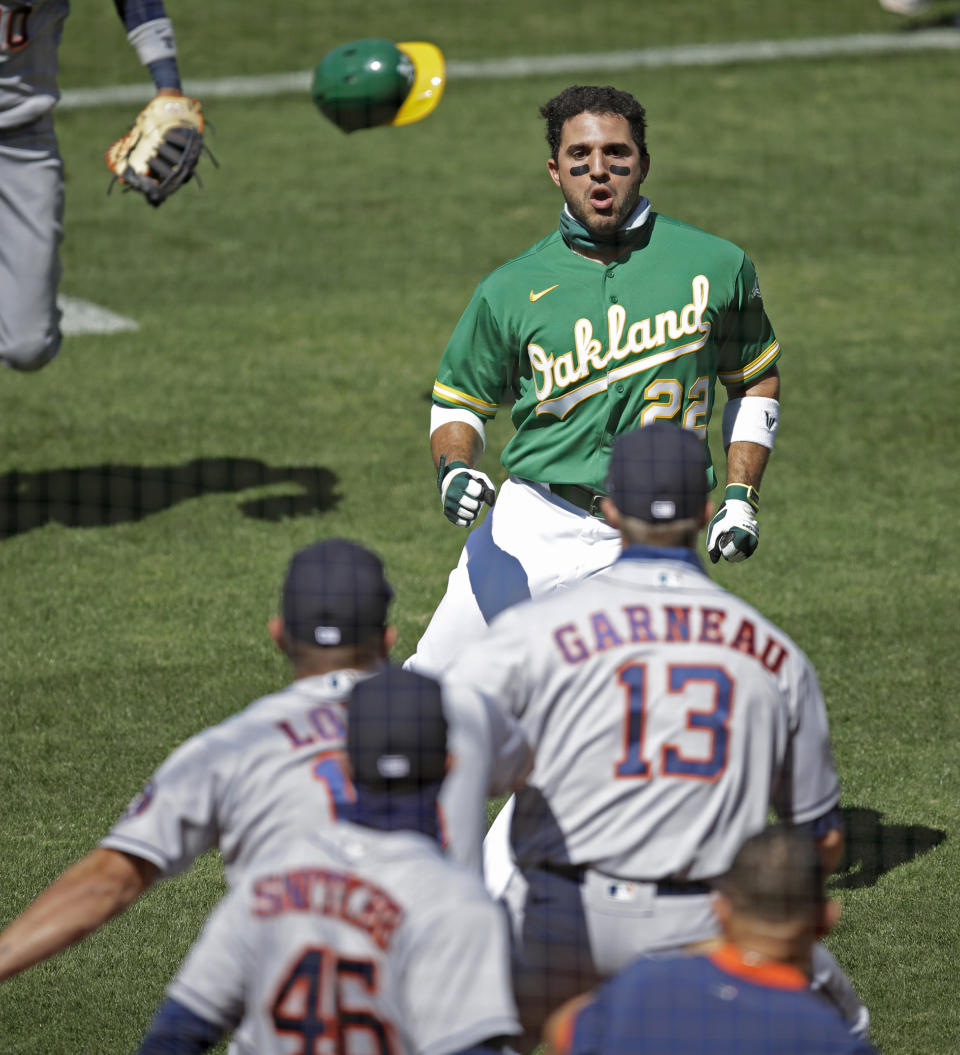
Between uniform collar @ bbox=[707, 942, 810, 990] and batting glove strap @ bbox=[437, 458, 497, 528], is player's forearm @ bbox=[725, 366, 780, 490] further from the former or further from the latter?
uniform collar @ bbox=[707, 942, 810, 990]

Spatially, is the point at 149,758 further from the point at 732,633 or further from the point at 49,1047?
the point at 732,633

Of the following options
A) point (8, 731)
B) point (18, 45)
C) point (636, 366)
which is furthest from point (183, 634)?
point (636, 366)

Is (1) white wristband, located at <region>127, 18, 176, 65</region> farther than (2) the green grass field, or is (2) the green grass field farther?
(1) white wristband, located at <region>127, 18, 176, 65</region>

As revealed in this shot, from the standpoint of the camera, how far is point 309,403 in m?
10.9

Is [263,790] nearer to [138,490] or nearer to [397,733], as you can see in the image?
[397,733]

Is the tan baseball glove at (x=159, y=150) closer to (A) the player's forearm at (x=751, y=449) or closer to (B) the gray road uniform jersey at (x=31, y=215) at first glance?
(B) the gray road uniform jersey at (x=31, y=215)

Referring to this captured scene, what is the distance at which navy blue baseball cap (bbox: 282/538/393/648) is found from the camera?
131 inches

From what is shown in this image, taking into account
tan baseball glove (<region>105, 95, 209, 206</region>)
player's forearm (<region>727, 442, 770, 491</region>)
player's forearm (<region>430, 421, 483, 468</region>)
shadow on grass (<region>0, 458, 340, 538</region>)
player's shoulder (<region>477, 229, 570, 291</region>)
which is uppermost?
tan baseball glove (<region>105, 95, 209, 206</region>)

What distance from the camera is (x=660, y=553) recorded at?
367 cm

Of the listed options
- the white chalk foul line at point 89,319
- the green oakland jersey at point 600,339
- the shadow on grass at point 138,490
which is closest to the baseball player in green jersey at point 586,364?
the green oakland jersey at point 600,339

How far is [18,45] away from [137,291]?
208 inches

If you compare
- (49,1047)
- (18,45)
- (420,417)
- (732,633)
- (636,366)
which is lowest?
(49,1047)

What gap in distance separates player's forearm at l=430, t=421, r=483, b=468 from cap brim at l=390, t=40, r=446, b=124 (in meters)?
3.25

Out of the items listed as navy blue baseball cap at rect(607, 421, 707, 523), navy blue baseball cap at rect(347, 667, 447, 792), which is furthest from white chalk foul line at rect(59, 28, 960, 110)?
navy blue baseball cap at rect(347, 667, 447, 792)
